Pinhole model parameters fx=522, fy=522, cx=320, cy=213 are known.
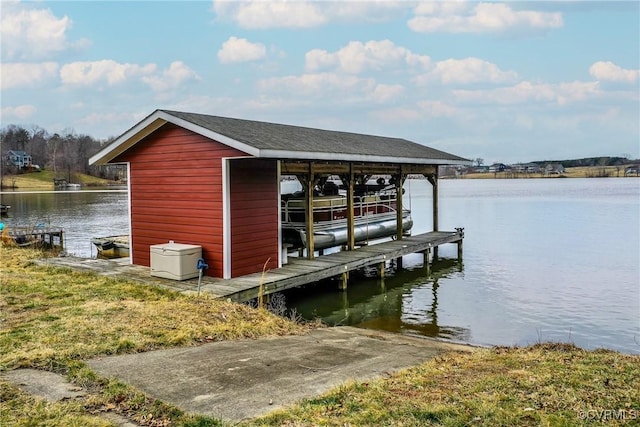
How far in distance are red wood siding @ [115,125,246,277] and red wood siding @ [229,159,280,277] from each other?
0.29 metres

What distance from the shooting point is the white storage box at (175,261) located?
9.40 metres

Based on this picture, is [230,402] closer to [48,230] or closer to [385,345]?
[385,345]

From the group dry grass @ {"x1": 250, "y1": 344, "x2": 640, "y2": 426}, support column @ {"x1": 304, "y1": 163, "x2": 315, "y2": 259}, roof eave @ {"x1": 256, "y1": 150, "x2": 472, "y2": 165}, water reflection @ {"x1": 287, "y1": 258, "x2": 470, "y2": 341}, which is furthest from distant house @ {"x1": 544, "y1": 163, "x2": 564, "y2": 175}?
dry grass @ {"x1": 250, "y1": 344, "x2": 640, "y2": 426}

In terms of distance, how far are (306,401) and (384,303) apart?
7.68 meters

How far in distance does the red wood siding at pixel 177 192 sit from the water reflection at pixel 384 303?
2.49 metres

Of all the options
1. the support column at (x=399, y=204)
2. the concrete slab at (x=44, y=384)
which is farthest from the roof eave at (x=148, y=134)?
the support column at (x=399, y=204)

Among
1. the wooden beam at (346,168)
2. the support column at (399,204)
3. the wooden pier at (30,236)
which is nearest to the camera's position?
the wooden beam at (346,168)

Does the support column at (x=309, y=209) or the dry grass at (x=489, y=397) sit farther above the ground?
the support column at (x=309, y=209)

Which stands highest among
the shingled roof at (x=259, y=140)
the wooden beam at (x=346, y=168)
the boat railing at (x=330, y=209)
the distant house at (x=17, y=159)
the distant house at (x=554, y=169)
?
the distant house at (x=17, y=159)

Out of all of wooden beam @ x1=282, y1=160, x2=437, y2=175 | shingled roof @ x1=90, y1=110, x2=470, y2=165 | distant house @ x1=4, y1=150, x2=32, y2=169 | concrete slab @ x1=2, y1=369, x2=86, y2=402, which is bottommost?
concrete slab @ x1=2, y1=369, x2=86, y2=402

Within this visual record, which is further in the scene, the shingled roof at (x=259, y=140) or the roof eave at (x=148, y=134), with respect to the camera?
the shingled roof at (x=259, y=140)

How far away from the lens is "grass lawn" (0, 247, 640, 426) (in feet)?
12.2

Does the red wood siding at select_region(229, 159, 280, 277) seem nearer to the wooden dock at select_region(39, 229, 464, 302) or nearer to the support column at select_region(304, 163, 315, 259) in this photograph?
the wooden dock at select_region(39, 229, 464, 302)

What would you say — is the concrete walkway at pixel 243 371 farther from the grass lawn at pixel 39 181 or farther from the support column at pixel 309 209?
the grass lawn at pixel 39 181
